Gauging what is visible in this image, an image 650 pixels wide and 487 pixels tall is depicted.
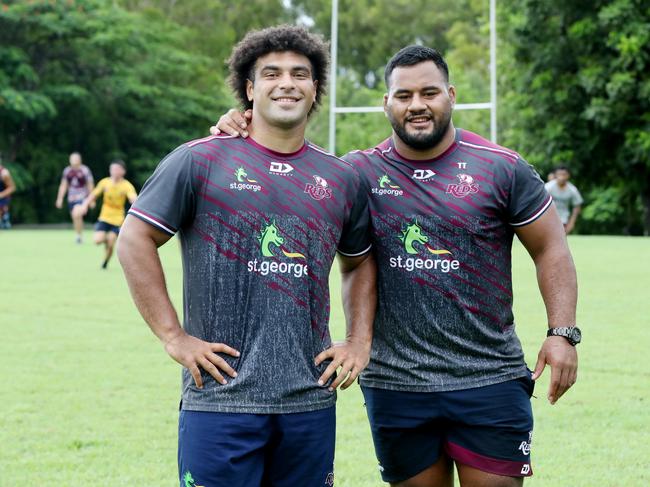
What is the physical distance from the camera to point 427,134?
13.9ft

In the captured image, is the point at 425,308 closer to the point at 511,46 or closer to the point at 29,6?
the point at 511,46

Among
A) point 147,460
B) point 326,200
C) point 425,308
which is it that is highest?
point 326,200

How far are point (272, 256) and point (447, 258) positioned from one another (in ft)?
2.67

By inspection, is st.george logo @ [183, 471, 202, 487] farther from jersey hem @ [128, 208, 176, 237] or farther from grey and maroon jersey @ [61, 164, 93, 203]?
grey and maroon jersey @ [61, 164, 93, 203]

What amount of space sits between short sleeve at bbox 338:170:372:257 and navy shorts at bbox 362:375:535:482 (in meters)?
0.59

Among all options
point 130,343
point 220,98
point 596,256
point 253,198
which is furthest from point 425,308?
point 220,98

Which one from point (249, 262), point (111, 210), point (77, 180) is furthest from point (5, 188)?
point (249, 262)

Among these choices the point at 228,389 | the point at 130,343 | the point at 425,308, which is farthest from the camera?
the point at 130,343

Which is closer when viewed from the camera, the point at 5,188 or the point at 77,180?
the point at 77,180

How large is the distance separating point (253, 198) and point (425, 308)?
0.89 meters

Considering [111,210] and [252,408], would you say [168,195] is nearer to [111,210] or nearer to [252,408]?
[252,408]

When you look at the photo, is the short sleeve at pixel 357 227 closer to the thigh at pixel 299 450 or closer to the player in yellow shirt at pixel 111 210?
the thigh at pixel 299 450

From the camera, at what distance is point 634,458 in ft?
20.8

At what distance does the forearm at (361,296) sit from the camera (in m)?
4.15
